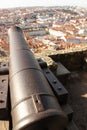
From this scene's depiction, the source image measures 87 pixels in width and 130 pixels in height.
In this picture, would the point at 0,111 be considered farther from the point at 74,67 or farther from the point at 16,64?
the point at 74,67

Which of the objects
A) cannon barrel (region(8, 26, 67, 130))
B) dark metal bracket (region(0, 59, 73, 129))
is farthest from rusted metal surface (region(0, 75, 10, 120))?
cannon barrel (region(8, 26, 67, 130))

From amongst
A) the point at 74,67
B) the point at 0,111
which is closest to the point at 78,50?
the point at 74,67

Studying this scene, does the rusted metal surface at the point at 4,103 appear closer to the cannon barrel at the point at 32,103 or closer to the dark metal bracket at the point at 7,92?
the dark metal bracket at the point at 7,92

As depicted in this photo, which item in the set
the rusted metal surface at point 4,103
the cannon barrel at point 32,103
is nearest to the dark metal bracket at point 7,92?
the rusted metal surface at point 4,103

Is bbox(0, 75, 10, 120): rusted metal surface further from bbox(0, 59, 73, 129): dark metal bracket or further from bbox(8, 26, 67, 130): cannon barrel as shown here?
bbox(8, 26, 67, 130): cannon barrel

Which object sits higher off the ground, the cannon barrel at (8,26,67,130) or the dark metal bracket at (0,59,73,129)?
the cannon barrel at (8,26,67,130)

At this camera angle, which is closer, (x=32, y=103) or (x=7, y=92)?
(x=32, y=103)

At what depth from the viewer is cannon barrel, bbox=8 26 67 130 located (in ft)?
7.08

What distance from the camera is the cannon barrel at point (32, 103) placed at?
2158 millimetres

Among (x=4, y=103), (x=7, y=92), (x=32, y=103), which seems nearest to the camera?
(x=32, y=103)

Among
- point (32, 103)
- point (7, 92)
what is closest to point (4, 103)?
point (7, 92)

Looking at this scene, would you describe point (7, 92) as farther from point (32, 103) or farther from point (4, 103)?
point (32, 103)

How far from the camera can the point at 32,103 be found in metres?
2.34

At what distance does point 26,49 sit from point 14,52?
25 centimetres
